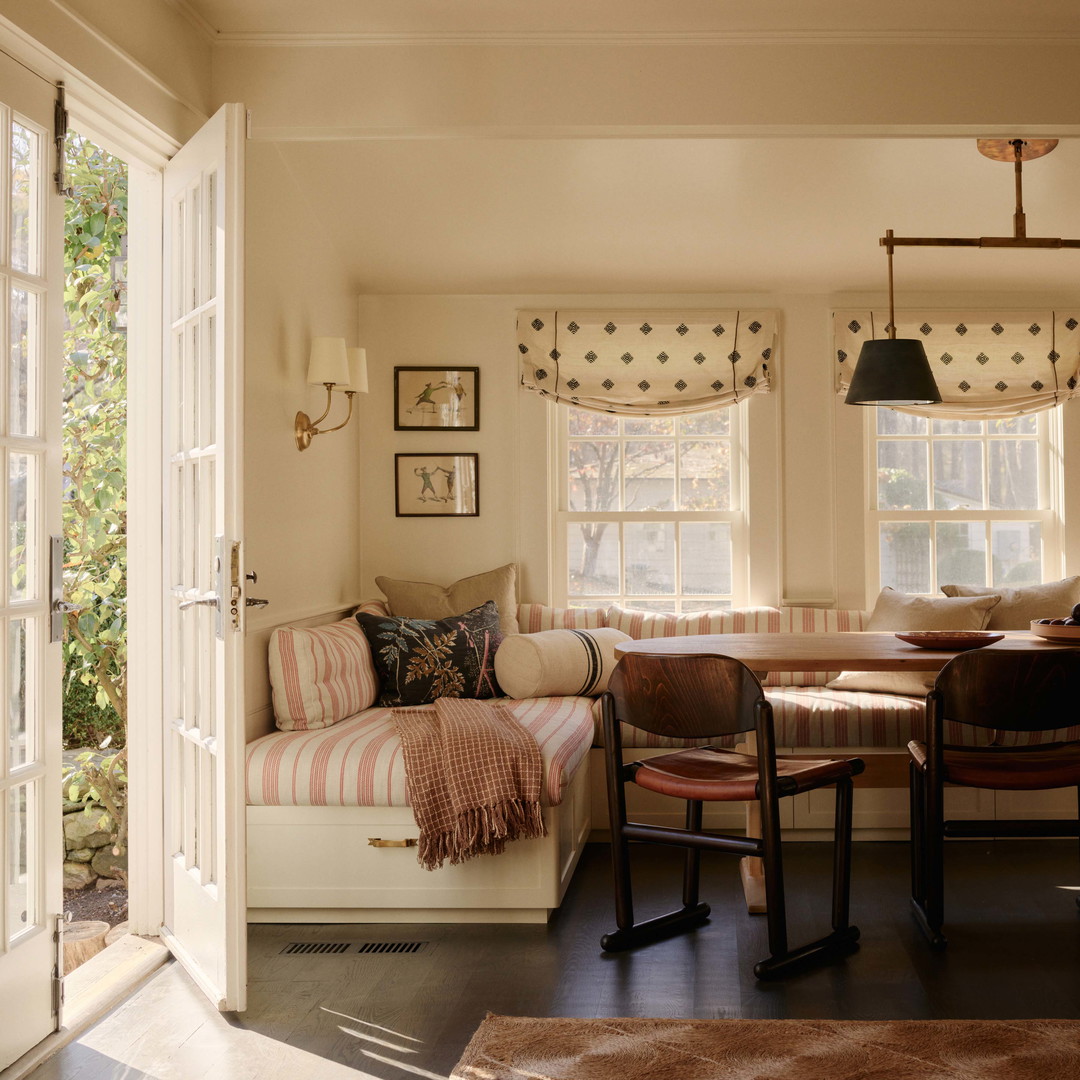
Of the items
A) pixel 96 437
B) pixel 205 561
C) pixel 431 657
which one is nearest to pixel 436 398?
pixel 431 657

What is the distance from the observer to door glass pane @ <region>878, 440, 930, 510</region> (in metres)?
5.47

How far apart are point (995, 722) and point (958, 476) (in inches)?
105

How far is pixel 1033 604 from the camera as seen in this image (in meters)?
4.90

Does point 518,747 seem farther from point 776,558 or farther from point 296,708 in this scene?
point 776,558

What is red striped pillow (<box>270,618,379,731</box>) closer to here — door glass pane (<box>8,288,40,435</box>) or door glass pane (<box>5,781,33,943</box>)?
door glass pane (<box>5,781,33,943</box>)

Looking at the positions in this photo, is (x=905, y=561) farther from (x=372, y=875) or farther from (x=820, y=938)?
(x=372, y=875)


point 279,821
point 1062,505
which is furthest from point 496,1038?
point 1062,505

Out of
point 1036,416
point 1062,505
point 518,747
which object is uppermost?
point 1036,416

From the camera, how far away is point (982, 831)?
318 cm

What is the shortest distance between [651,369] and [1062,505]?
2181 millimetres

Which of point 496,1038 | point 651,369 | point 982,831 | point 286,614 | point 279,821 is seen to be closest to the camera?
point 496,1038

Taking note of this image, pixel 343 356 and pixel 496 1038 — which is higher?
pixel 343 356

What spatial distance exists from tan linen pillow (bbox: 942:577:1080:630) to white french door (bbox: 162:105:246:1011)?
11.7ft

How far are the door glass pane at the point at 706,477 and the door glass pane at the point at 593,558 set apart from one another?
1.34ft
